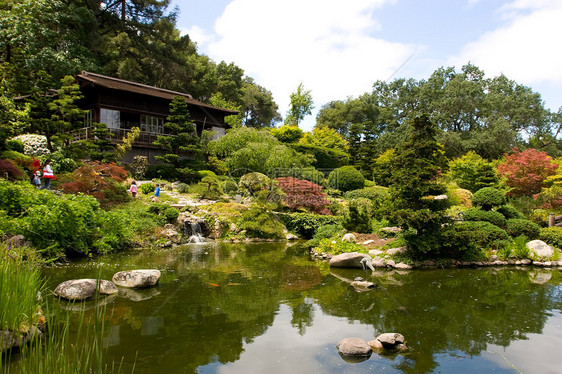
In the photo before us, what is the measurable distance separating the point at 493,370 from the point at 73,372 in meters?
4.46

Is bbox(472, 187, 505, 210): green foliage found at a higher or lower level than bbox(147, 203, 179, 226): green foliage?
higher

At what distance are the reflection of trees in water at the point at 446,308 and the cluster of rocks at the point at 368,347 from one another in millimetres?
227

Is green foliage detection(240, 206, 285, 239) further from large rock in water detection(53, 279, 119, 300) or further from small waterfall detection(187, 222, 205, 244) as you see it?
large rock in water detection(53, 279, 119, 300)

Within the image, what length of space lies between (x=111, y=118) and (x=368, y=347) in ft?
72.8

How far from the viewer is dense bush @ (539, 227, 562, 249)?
37.8 feet

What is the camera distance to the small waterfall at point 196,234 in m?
13.7

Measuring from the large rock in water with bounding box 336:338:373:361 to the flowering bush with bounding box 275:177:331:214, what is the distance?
37.9ft

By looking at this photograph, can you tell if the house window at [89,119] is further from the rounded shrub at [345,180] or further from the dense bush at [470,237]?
the dense bush at [470,237]

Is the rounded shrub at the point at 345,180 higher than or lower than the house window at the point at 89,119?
lower

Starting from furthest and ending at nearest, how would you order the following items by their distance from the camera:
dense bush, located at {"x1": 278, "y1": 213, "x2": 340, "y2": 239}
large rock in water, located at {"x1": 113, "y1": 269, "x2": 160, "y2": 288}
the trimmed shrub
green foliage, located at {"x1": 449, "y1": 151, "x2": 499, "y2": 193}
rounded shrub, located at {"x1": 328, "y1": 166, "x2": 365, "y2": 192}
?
rounded shrub, located at {"x1": 328, "y1": 166, "x2": 365, "y2": 192}, green foliage, located at {"x1": 449, "y1": 151, "x2": 499, "y2": 193}, dense bush, located at {"x1": 278, "y1": 213, "x2": 340, "y2": 239}, the trimmed shrub, large rock in water, located at {"x1": 113, "y1": 269, "x2": 160, "y2": 288}

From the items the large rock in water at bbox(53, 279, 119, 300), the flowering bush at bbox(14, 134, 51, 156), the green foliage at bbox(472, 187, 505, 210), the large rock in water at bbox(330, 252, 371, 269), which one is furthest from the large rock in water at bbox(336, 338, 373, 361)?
the flowering bush at bbox(14, 134, 51, 156)

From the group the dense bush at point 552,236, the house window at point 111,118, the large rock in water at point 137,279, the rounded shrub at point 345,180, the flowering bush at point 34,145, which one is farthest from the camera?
the rounded shrub at point 345,180

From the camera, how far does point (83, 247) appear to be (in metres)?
9.64

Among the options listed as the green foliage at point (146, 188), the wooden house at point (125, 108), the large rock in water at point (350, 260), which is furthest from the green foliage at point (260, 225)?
the wooden house at point (125, 108)
